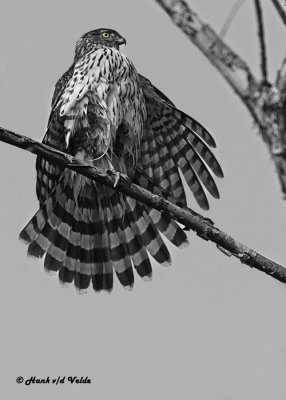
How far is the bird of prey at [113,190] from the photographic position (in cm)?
607

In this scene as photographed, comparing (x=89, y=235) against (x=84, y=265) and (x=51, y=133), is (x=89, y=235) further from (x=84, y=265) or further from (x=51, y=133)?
(x=51, y=133)

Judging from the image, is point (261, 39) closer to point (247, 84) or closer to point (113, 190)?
point (247, 84)

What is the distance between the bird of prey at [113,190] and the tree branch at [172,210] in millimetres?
1690

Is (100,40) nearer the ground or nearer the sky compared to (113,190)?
nearer the sky

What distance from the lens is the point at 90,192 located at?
6.34 metres

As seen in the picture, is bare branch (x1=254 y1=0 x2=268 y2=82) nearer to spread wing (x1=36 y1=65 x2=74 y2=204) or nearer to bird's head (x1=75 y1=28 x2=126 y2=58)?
spread wing (x1=36 y1=65 x2=74 y2=204)

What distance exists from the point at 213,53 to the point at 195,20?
216 mm

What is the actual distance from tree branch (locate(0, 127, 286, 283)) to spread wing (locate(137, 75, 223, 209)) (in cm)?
186

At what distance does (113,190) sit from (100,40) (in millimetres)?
1489

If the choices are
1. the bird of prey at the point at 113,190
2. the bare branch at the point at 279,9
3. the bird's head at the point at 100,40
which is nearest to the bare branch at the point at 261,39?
the bare branch at the point at 279,9

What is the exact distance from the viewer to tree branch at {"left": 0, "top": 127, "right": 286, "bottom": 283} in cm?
402

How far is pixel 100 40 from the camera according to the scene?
6938mm

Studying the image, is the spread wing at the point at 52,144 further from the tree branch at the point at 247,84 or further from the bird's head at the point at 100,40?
the tree branch at the point at 247,84

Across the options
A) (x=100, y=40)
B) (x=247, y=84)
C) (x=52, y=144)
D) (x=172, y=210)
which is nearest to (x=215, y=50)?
(x=247, y=84)
